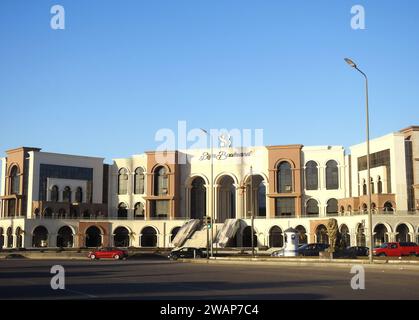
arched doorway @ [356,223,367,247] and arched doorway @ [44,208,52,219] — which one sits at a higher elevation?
arched doorway @ [44,208,52,219]

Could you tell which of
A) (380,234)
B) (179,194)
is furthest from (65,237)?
(380,234)

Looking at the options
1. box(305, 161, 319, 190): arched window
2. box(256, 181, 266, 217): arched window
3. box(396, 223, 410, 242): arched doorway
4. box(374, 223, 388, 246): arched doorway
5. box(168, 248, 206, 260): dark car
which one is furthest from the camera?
box(256, 181, 266, 217): arched window

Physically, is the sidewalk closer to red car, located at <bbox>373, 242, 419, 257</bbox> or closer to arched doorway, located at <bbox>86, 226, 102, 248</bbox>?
red car, located at <bbox>373, 242, 419, 257</bbox>

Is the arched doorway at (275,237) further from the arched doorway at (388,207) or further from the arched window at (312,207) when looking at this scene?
the arched doorway at (388,207)

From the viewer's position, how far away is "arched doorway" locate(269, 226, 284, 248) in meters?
72.8

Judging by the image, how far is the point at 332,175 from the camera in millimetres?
73375

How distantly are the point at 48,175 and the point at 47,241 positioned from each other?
9452 mm

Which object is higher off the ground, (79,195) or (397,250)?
(79,195)

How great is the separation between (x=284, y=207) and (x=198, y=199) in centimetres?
1379

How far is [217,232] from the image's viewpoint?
7306cm

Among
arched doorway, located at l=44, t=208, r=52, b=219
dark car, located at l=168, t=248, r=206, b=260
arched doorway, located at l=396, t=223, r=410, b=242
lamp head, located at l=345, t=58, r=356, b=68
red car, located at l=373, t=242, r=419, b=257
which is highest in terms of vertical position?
lamp head, located at l=345, t=58, r=356, b=68

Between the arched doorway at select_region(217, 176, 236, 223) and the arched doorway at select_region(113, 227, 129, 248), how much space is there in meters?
13.3

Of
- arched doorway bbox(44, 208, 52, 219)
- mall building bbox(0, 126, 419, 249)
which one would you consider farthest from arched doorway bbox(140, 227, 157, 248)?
arched doorway bbox(44, 208, 52, 219)

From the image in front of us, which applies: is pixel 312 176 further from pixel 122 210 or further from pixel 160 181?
pixel 122 210
